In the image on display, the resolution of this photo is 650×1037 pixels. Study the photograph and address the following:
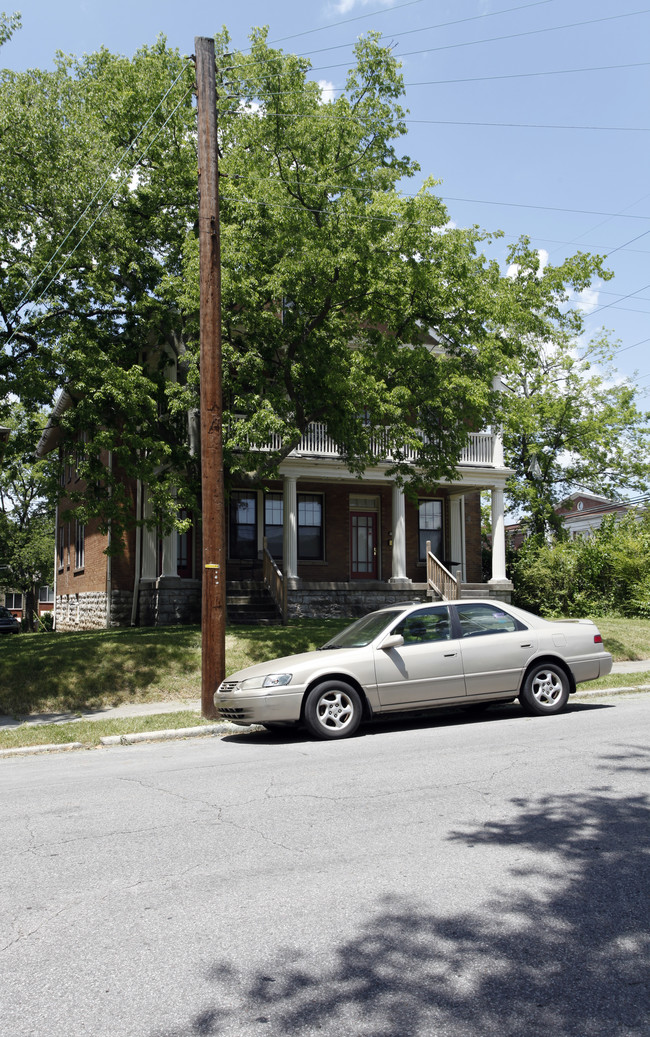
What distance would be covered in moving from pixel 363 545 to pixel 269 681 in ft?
55.2

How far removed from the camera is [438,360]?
16.8 metres

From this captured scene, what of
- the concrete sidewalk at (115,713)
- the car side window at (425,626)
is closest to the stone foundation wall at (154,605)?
the concrete sidewalk at (115,713)

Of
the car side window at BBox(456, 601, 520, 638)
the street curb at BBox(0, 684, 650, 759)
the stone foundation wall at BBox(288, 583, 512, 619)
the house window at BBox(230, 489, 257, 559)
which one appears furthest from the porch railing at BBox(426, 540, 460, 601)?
the street curb at BBox(0, 684, 650, 759)

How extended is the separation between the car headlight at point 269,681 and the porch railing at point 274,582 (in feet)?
33.3

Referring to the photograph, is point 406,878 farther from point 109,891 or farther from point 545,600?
point 545,600

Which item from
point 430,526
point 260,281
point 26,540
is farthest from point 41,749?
point 26,540

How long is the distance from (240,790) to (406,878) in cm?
248

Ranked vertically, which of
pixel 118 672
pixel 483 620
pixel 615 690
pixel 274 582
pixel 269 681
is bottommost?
pixel 615 690

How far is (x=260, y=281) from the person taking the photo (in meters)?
16.0

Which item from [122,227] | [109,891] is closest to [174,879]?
[109,891]

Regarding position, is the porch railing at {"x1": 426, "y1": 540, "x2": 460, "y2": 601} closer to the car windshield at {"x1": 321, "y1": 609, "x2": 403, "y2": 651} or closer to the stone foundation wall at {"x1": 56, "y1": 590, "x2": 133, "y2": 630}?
the stone foundation wall at {"x1": 56, "y1": 590, "x2": 133, "y2": 630}

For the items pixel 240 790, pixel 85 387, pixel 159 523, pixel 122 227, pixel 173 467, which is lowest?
pixel 240 790

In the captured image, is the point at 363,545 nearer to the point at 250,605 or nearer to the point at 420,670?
the point at 250,605

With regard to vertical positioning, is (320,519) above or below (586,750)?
above
